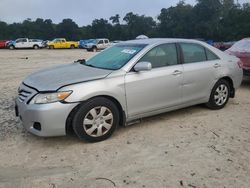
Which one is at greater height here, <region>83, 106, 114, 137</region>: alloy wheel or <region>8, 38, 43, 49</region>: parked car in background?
<region>8, 38, 43, 49</region>: parked car in background

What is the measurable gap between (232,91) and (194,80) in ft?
4.26

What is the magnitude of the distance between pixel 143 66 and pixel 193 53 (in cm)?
148

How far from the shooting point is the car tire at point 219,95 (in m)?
6.51

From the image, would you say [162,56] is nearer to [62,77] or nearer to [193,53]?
[193,53]

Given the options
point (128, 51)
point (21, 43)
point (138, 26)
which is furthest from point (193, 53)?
point (138, 26)

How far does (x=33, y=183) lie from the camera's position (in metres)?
3.80

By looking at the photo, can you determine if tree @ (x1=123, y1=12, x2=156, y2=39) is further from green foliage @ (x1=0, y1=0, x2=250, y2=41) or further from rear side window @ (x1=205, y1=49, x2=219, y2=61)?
rear side window @ (x1=205, y1=49, x2=219, y2=61)

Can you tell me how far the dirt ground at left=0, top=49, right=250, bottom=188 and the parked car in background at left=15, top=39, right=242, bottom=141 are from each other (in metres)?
0.30

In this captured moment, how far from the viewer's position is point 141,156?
4461 millimetres

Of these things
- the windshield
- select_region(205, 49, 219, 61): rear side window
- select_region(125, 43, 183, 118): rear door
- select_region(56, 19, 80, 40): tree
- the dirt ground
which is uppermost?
select_region(56, 19, 80, 40): tree

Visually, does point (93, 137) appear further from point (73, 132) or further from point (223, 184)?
point (223, 184)

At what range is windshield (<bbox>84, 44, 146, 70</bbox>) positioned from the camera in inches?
215

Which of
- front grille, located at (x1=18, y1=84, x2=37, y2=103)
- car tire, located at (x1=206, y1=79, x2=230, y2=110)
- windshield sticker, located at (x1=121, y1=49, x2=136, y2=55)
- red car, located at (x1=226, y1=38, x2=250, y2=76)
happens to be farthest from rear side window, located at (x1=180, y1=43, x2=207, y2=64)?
red car, located at (x1=226, y1=38, x2=250, y2=76)

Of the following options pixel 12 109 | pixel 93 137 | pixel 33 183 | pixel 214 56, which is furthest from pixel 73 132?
pixel 214 56
